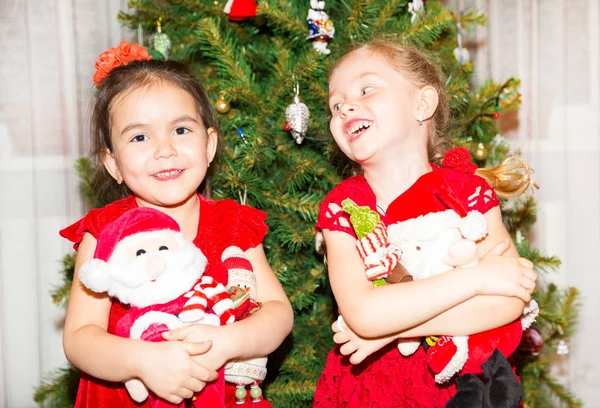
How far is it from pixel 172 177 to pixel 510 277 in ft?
2.61

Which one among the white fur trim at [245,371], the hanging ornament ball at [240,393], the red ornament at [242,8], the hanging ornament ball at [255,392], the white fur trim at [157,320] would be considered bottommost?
the hanging ornament ball at [255,392]

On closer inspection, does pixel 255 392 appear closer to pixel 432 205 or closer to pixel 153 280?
pixel 153 280

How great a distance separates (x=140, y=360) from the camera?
48.5 inches

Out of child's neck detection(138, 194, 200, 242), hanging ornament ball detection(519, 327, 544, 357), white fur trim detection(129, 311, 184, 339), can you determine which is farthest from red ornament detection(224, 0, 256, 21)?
hanging ornament ball detection(519, 327, 544, 357)

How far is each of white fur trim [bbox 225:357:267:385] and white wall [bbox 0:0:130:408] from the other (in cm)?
138

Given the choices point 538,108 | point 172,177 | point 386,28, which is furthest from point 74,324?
point 538,108

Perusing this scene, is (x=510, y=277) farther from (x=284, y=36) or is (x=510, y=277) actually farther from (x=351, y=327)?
(x=284, y=36)

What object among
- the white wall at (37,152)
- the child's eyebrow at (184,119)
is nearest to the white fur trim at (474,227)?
the child's eyebrow at (184,119)

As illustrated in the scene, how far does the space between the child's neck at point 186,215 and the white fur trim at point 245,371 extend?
347mm

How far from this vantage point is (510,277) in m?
1.29

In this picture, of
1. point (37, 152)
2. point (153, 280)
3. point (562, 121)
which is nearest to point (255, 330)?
point (153, 280)

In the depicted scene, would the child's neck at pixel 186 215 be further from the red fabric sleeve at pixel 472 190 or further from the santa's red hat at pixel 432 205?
the red fabric sleeve at pixel 472 190

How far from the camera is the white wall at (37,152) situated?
7.84 feet

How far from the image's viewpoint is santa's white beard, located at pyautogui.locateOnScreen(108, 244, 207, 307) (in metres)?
1.22
